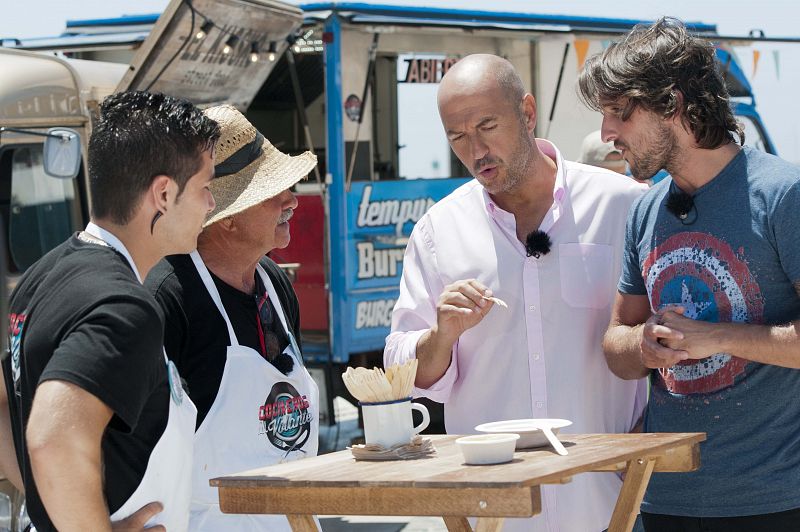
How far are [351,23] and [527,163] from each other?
4.62 meters

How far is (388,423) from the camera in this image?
2.28 m

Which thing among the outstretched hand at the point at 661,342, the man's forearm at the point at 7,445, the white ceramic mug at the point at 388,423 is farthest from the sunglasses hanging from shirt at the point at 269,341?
the outstretched hand at the point at 661,342

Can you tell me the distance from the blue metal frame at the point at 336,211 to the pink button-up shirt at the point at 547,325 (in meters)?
4.46

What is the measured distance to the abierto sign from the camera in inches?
261

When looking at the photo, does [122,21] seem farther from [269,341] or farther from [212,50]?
[269,341]

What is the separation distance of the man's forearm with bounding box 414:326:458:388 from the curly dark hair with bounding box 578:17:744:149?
2.26ft

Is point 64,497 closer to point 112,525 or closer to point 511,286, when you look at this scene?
point 112,525

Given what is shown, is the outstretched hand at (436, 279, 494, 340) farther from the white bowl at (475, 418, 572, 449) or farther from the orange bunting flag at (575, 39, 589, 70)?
the orange bunting flag at (575, 39, 589, 70)

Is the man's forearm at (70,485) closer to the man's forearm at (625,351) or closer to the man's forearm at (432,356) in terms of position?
the man's forearm at (432,356)

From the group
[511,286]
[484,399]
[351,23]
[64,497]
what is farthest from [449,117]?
[351,23]

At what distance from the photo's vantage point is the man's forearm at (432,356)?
109 inches

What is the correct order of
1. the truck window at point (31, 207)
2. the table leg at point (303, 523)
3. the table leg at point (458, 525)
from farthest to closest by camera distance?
the truck window at point (31, 207)
the table leg at point (458, 525)
the table leg at point (303, 523)

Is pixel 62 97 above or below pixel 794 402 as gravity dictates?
above

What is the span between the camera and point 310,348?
25.5 ft
